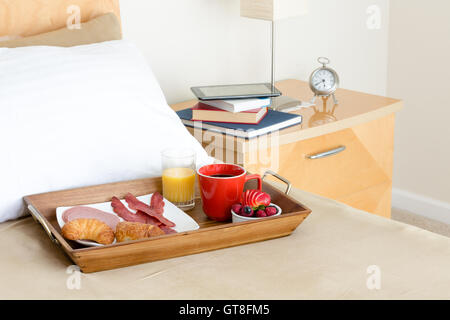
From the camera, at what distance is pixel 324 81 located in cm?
191

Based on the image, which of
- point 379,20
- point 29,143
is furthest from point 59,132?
point 379,20

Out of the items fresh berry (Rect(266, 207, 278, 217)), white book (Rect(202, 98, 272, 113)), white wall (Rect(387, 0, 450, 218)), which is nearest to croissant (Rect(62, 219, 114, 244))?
fresh berry (Rect(266, 207, 278, 217))

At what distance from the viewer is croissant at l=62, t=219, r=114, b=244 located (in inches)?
34.7

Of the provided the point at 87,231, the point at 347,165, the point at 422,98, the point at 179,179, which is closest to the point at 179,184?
the point at 179,179

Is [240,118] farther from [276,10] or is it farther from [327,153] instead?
[276,10]

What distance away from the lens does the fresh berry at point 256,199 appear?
3.24ft

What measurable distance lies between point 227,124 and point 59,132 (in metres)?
0.64

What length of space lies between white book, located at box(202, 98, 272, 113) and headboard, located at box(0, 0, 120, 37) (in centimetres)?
43

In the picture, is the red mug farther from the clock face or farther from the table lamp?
the clock face

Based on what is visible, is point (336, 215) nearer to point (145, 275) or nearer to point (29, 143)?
point (145, 275)

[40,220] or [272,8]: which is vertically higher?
[272,8]

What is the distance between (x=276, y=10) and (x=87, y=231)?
115cm

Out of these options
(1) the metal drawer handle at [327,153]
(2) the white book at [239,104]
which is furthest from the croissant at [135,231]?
(1) the metal drawer handle at [327,153]

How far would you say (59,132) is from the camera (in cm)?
109
